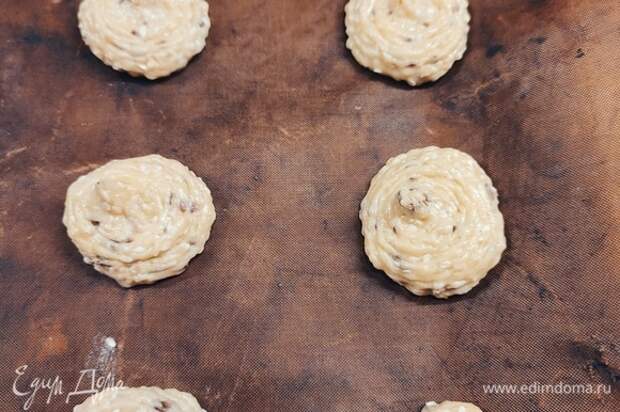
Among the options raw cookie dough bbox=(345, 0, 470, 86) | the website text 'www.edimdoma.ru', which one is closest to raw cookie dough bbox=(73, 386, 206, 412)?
the website text 'www.edimdoma.ru'

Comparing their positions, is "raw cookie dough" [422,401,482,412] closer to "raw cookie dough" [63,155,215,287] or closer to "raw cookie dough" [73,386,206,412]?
"raw cookie dough" [73,386,206,412]

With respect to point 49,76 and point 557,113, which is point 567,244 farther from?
point 49,76

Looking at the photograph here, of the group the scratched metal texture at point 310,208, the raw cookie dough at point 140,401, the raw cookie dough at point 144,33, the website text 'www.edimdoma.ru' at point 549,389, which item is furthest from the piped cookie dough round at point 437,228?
the raw cookie dough at point 144,33

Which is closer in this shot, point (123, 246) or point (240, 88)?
point (123, 246)

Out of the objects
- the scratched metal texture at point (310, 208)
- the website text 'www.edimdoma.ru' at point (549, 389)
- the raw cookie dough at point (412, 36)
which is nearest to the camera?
the website text 'www.edimdoma.ru' at point (549, 389)

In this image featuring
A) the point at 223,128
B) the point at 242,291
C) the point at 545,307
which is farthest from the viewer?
the point at 223,128

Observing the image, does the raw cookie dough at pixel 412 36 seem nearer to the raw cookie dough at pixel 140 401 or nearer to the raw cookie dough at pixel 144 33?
the raw cookie dough at pixel 144 33

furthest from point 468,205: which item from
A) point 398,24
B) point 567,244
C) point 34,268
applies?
point 34,268
